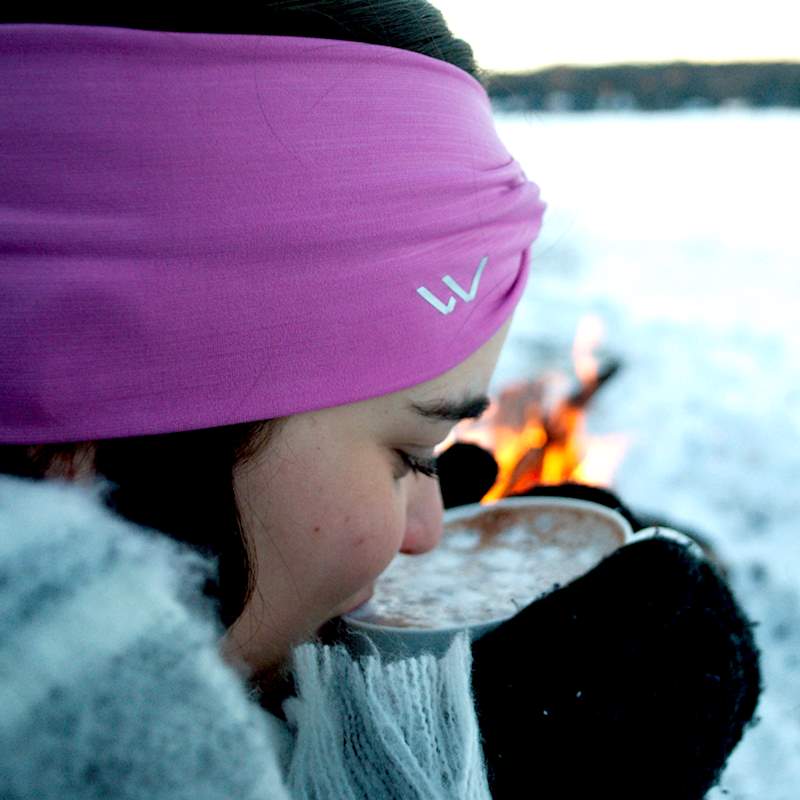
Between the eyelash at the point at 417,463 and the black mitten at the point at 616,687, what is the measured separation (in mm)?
312

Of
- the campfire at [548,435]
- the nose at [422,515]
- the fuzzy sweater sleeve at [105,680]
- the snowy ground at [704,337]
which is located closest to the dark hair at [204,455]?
the fuzzy sweater sleeve at [105,680]

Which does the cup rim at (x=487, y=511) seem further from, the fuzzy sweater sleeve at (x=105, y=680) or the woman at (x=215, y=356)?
the fuzzy sweater sleeve at (x=105, y=680)

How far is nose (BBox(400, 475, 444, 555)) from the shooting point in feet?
5.06

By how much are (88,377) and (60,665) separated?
14.1 inches

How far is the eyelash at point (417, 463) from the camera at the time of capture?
4.36 feet

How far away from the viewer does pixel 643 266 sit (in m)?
7.24

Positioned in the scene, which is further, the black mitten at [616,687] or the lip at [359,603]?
the lip at [359,603]

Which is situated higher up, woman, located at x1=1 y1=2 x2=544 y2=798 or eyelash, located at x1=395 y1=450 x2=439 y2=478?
woman, located at x1=1 y1=2 x2=544 y2=798

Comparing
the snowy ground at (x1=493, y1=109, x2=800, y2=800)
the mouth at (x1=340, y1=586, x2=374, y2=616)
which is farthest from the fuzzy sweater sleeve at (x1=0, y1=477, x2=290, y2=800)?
the snowy ground at (x1=493, y1=109, x2=800, y2=800)

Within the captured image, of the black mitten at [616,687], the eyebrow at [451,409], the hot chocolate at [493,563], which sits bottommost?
the hot chocolate at [493,563]

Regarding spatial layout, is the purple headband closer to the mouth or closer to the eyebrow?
the eyebrow

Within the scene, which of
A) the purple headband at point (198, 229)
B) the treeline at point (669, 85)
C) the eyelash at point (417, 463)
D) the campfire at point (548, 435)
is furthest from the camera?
the treeline at point (669, 85)

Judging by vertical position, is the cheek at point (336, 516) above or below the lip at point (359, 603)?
above

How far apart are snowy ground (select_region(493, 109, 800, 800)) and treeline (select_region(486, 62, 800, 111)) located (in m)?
0.83
